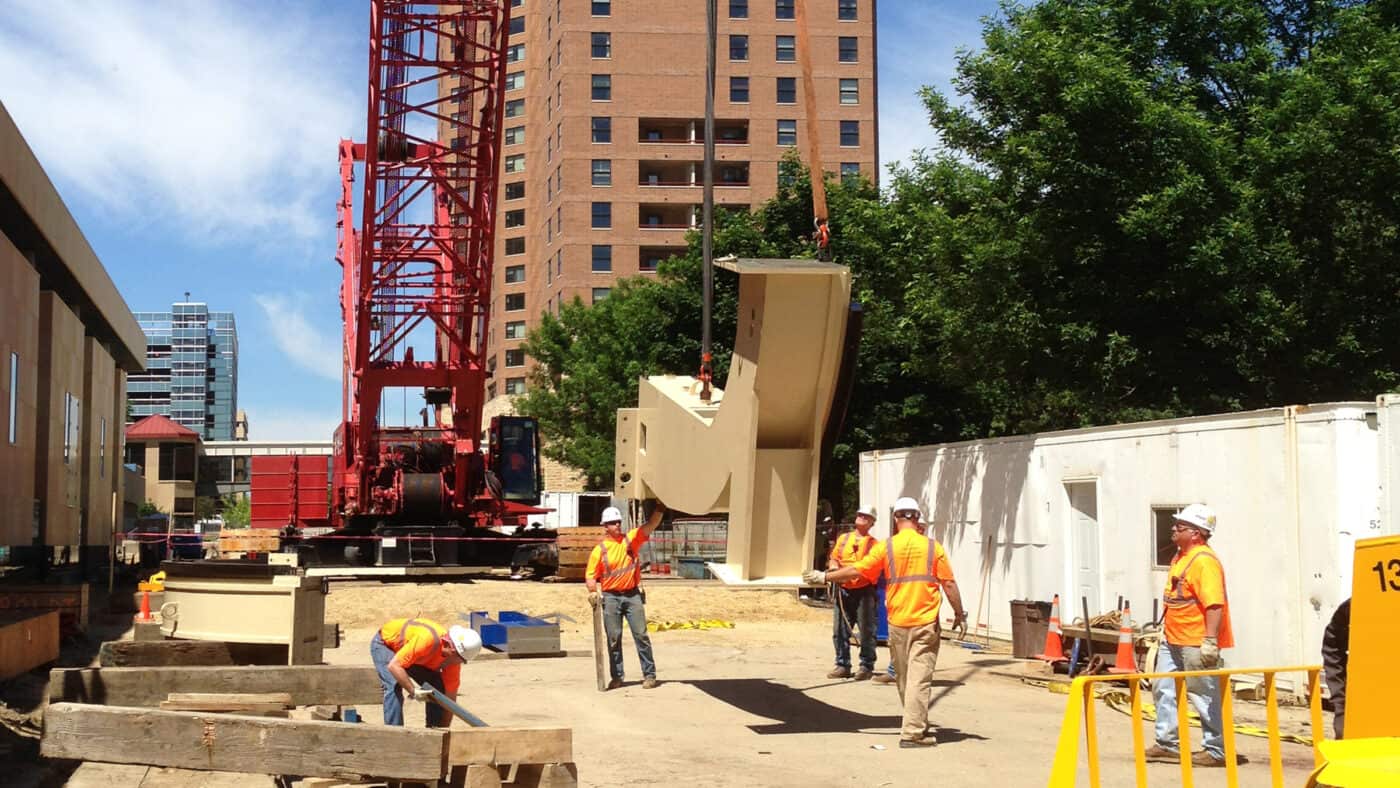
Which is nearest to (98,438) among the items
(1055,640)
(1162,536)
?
(1055,640)

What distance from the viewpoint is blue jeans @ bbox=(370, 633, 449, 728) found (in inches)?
356

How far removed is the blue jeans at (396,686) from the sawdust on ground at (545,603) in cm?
1375

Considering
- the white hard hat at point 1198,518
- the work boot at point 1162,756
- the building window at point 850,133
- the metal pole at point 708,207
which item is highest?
the building window at point 850,133

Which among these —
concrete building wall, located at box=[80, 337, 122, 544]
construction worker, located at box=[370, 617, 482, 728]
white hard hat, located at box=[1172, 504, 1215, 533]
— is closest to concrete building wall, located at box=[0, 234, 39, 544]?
concrete building wall, located at box=[80, 337, 122, 544]

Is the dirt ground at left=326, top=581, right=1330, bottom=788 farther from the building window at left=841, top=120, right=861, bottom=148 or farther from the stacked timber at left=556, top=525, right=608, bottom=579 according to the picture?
the building window at left=841, top=120, right=861, bottom=148

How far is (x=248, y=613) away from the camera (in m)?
12.6

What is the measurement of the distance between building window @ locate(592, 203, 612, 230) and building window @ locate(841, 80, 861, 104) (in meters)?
14.4

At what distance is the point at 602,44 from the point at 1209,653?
72091 mm

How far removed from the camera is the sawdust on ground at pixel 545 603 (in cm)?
2436

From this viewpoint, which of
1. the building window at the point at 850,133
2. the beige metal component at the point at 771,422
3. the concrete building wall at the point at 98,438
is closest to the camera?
the beige metal component at the point at 771,422

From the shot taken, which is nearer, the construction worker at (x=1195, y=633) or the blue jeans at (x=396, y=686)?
the blue jeans at (x=396, y=686)

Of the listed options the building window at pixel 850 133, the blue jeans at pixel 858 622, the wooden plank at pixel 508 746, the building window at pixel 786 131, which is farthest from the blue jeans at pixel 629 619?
the building window at pixel 850 133

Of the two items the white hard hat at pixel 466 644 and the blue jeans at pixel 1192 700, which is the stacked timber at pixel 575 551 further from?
the white hard hat at pixel 466 644

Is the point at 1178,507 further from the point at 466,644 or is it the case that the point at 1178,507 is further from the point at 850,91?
the point at 850,91
